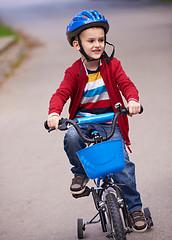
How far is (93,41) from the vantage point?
369cm

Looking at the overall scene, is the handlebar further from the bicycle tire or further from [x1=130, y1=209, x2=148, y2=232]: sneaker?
[x1=130, y1=209, x2=148, y2=232]: sneaker

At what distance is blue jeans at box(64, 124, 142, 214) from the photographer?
139 inches

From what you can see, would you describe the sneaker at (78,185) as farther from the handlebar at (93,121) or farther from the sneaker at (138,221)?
the handlebar at (93,121)

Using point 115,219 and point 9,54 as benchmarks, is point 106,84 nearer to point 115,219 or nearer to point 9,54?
point 115,219

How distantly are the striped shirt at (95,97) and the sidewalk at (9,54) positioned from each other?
7.50 metres

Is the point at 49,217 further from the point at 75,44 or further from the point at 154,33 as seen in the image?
the point at 154,33

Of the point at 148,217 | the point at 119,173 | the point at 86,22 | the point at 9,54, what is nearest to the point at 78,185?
the point at 119,173

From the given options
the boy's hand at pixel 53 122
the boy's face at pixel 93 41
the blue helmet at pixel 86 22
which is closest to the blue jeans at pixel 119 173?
the boy's hand at pixel 53 122

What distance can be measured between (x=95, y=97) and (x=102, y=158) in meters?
0.74

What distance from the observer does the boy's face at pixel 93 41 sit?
12.0ft

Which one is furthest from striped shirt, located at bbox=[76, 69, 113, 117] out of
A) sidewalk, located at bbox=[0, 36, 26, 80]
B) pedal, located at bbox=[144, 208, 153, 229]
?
sidewalk, located at bbox=[0, 36, 26, 80]

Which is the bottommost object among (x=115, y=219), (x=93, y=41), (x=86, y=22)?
(x=115, y=219)

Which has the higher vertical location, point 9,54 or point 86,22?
point 9,54

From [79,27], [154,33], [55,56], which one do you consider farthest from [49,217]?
[154,33]
